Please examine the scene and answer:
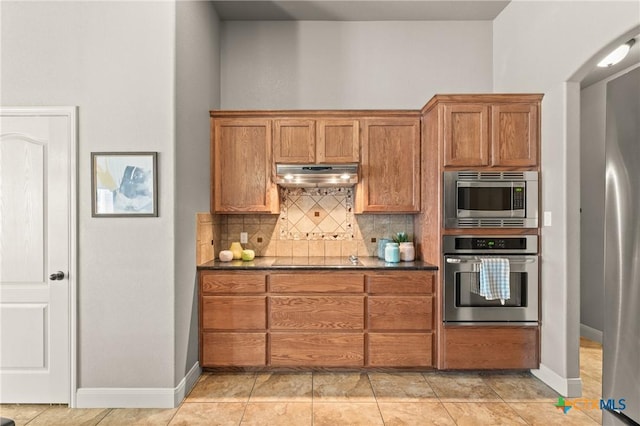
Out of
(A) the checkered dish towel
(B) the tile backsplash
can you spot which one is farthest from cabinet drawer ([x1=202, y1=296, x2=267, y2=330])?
(A) the checkered dish towel

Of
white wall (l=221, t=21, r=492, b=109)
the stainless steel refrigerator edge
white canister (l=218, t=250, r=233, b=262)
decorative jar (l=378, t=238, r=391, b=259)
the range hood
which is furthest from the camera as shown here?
white wall (l=221, t=21, r=492, b=109)

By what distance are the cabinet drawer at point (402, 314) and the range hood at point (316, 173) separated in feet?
3.81

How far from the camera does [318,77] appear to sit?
13.0 ft

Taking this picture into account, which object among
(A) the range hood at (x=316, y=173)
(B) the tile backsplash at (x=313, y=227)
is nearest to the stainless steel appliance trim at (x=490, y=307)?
(B) the tile backsplash at (x=313, y=227)

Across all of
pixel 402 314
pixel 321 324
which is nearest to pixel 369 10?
pixel 402 314

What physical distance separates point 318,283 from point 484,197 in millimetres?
1565

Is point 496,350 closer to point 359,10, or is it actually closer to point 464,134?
point 464,134

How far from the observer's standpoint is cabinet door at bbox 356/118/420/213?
11.8 feet

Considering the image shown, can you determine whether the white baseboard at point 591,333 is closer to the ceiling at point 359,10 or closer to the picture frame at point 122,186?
the ceiling at point 359,10

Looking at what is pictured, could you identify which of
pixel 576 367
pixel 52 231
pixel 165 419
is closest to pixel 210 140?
pixel 52 231

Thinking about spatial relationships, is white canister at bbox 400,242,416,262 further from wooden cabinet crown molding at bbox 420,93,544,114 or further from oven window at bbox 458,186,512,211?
wooden cabinet crown molding at bbox 420,93,544,114

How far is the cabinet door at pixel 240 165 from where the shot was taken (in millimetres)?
3615

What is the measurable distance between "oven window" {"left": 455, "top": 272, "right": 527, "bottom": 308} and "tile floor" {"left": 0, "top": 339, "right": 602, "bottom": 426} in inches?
24.7

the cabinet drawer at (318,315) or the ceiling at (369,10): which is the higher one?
the ceiling at (369,10)
